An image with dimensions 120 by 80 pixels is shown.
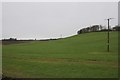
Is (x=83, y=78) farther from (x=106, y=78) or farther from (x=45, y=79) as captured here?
(x=45, y=79)

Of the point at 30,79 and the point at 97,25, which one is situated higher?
the point at 97,25

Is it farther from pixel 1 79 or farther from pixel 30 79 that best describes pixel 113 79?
pixel 1 79

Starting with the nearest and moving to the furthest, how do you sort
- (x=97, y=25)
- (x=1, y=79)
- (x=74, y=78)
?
(x=1, y=79) < (x=74, y=78) < (x=97, y=25)

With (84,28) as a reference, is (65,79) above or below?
below

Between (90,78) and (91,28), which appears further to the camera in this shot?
(91,28)

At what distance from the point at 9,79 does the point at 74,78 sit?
13.9ft

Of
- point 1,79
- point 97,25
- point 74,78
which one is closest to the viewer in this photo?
point 1,79

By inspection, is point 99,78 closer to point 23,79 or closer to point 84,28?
point 23,79

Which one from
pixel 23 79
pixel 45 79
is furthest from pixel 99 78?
pixel 23 79

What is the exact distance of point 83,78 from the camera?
53.6 ft

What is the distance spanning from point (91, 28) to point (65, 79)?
14441 cm

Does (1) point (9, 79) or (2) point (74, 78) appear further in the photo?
(2) point (74, 78)

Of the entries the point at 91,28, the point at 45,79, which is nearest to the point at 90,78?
the point at 45,79

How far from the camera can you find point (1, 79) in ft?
49.5
